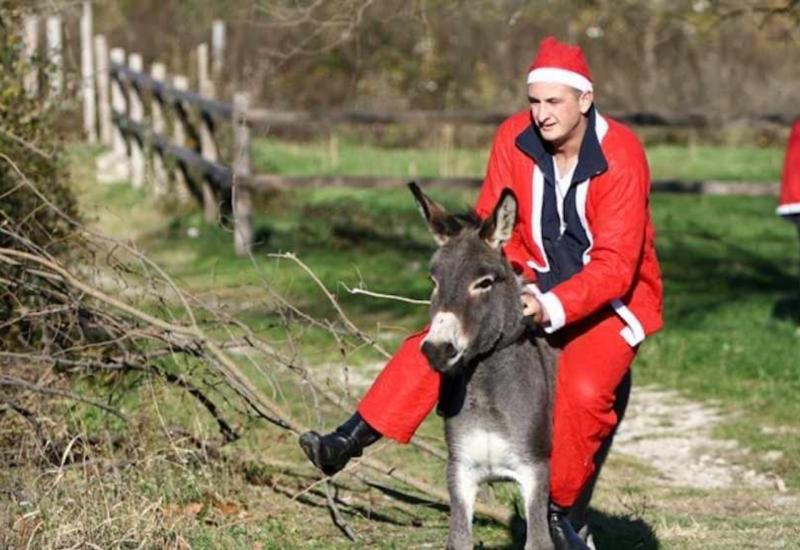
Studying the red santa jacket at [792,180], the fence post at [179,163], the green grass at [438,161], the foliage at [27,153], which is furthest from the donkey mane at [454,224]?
the green grass at [438,161]

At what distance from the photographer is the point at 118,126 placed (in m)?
25.5

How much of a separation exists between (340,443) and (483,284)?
3.62 feet

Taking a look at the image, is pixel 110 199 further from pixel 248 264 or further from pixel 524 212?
pixel 524 212

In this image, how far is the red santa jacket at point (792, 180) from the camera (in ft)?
44.9

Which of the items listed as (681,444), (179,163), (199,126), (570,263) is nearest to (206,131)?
(199,126)

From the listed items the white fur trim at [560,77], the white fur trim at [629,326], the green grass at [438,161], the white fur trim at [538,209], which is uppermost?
the white fur trim at [560,77]

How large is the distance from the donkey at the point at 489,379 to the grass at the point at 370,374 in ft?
5.20

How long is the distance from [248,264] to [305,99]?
13.2 metres

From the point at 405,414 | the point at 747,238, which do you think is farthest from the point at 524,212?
the point at 747,238

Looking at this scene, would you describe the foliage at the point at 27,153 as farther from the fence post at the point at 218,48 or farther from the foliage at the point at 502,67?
the foliage at the point at 502,67

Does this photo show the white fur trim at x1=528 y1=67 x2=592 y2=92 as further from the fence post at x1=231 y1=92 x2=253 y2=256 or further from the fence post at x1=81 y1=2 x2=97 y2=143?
the fence post at x1=81 y1=2 x2=97 y2=143

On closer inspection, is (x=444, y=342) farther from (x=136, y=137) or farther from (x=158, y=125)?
(x=136, y=137)

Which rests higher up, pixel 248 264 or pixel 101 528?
pixel 101 528

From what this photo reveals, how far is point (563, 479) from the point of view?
6.80 metres
